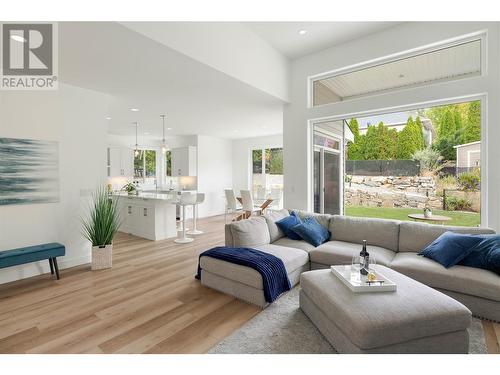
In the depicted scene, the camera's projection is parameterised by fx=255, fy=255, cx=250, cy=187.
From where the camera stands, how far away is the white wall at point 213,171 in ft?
28.3

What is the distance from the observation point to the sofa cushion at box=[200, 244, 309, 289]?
Result: 9.00 ft

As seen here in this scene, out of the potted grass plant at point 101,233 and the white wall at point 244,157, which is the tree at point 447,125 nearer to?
the potted grass plant at point 101,233

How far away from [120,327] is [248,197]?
4562 mm

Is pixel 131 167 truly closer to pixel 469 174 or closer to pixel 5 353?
pixel 5 353

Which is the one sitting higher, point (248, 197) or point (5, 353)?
point (248, 197)

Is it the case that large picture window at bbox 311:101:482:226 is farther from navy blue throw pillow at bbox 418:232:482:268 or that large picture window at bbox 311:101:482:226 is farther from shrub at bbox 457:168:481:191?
navy blue throw pillow at bbox 418:232:482:268

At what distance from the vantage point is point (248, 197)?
6.61 meters

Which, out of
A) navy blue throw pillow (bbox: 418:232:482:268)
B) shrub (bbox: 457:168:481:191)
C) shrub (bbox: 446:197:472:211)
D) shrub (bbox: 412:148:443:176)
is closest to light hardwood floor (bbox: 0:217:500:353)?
navy blue throw pillow (bbox: 418:232:482:268)

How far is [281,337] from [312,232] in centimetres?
180

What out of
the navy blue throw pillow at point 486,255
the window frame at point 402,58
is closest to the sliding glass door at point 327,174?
the window frame at point 402,58

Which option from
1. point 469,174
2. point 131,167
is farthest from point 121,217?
A: point 469,174

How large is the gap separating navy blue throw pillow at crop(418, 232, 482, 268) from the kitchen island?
15.6ft
